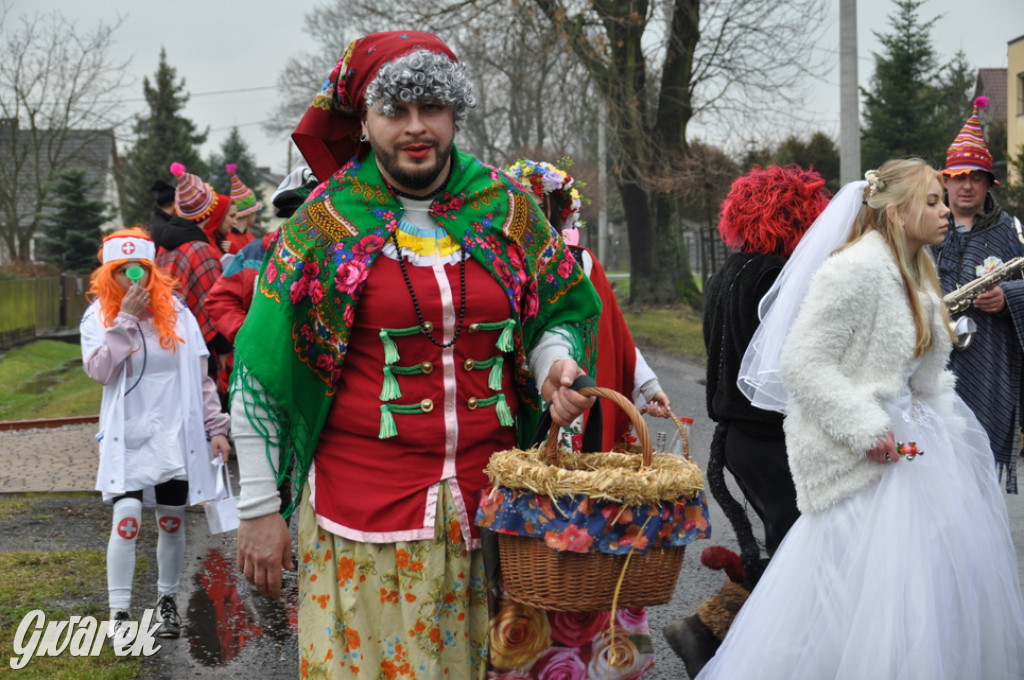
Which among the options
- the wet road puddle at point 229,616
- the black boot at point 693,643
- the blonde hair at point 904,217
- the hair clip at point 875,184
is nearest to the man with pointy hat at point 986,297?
the blonde hair at point 904,217

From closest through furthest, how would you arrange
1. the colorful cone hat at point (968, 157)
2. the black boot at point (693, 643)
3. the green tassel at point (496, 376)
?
the green tassel at point (496, 376), the black boot at point (693, 643), the colorful cone hat at point (968, 157)

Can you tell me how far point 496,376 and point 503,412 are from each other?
0.10m

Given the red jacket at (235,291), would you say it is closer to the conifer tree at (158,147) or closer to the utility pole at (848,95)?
the utility pole at (848,95)

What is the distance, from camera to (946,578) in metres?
3.67

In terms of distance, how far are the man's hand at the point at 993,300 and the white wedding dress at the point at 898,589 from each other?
6.46ft

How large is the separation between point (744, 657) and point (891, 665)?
49 centimetres

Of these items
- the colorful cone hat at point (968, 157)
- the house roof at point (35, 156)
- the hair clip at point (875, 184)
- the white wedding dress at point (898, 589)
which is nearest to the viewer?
the white wedding dress at point (898, 589)

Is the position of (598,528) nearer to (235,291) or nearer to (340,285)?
(340,285)

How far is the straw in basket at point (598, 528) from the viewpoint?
8.12 ft

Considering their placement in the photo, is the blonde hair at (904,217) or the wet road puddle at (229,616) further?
the wet road puddle at (229,616)

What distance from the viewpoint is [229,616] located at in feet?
18.8

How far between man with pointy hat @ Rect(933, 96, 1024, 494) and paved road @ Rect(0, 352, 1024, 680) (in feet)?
3.21

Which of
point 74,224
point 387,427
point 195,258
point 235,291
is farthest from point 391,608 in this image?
point 74,224

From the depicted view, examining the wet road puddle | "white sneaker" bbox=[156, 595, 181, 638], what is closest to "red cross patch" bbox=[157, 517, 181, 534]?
"white sneaker" bbox=[156, 595, 181, 638]
